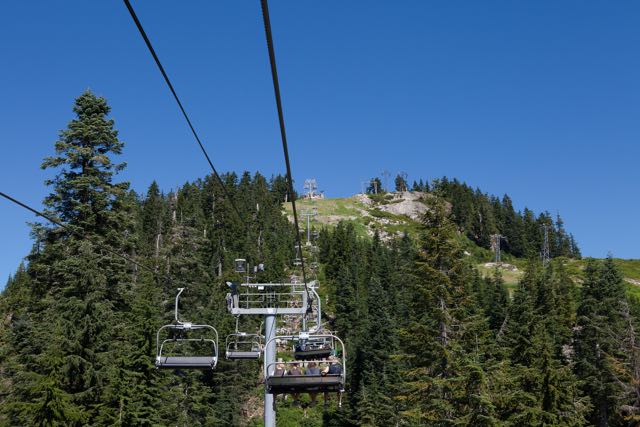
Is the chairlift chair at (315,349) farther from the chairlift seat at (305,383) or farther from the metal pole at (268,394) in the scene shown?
the chairlift seat at (305,383)

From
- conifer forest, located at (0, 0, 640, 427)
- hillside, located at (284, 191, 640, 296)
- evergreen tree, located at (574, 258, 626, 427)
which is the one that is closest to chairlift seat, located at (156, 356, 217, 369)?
conifer forest, located at (0, 0, 640, 427)

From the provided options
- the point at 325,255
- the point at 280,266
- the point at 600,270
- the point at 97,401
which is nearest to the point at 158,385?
the point at 97,401

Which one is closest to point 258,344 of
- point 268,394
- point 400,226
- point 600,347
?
point 268,394

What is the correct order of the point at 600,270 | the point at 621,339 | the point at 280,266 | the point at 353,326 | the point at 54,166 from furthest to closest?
1. the point at 280,266
2. the point at 353,326
3. the point at 600,270
4. the point at 621,339
5. the point at 54,166

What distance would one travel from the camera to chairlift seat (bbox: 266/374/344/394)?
47.9ft

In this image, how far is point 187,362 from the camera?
17.8m

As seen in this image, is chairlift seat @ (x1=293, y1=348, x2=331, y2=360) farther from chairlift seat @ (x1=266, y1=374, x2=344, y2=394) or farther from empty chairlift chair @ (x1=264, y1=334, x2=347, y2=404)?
chairlift seat @ (x1=266, y1=374, x2=344, y2=394)

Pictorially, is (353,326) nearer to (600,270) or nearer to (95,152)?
(600,270)

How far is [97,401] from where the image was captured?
95.0ft

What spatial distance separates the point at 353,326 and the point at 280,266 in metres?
22.3

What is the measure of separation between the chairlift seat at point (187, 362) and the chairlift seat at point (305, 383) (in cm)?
288

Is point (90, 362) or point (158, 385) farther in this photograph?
point (158, 385)

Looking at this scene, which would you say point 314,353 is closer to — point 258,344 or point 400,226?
point 258,344

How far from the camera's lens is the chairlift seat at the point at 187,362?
17297 millimetres
